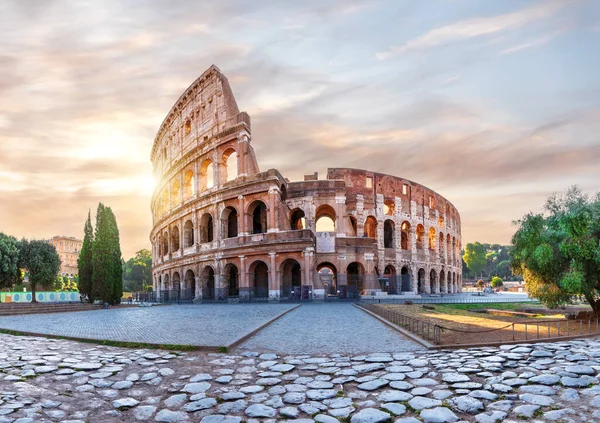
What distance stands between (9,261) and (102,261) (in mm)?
11504

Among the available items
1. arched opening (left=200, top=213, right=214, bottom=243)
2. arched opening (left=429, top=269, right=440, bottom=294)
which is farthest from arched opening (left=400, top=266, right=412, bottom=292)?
arched opening (left=200, top=213, right=214, bottom=243)

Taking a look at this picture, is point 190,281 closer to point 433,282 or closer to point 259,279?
point 259,279

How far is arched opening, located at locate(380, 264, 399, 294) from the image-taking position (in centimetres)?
3903

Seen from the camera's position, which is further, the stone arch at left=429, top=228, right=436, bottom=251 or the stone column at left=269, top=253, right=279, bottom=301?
the stone arch at left=429, top=228, right=436, bottom=251

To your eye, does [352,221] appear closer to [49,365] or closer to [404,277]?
[404,277]

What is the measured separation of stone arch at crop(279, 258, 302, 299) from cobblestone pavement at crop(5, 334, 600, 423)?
22415 millimetres

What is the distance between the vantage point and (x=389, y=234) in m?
45.5

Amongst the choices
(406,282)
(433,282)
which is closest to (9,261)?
(406,282)

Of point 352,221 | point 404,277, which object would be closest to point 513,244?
point 352,221

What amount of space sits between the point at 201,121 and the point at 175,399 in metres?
34.9

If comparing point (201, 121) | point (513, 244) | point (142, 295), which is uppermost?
point (201, 121)

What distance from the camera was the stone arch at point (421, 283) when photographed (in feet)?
150

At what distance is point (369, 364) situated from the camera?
778cm

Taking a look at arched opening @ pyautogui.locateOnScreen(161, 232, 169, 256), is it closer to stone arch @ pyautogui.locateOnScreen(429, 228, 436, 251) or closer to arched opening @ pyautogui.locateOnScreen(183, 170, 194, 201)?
arched opening @ pyautogui.locateOnScreen(183, 170, 194, 201)
